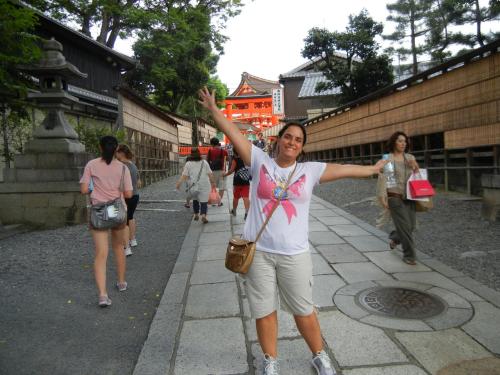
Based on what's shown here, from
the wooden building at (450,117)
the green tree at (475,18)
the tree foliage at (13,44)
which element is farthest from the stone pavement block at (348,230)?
the green tree at (475,18)

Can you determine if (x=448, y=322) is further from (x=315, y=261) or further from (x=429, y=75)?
(x=429, y=75)

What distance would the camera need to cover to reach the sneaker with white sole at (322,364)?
2.56 m

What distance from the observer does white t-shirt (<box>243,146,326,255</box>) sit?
2.54 metres

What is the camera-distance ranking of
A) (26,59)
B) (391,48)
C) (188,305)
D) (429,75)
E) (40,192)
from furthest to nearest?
(391,48) < (429,75) < (40,192) < (26,59) < (188,305)

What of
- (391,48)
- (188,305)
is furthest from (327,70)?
(188,305)

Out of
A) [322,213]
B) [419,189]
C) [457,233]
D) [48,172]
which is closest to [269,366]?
[419,189]

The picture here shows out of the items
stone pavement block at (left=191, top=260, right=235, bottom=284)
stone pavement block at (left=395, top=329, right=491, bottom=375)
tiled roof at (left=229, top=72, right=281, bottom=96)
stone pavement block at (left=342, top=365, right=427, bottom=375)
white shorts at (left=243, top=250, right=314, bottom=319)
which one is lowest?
stone pavement block at (left=342, top=365, right=427, bottom=375)

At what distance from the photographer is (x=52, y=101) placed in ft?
28.4

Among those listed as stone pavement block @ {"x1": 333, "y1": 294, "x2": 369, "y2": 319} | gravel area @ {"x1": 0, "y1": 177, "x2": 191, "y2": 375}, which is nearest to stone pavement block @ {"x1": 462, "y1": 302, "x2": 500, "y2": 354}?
stone pavement block @ {"x1": 333, "y1": 294, "x2": 369, "y2": 319}

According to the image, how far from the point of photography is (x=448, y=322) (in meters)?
3.30

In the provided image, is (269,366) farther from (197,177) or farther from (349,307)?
(197,177)

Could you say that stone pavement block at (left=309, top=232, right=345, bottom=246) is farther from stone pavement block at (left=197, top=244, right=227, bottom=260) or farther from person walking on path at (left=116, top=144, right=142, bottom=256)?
person walking on path at (left=116, top=144, right=142, bottom=256)

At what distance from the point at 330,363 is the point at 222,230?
492cm

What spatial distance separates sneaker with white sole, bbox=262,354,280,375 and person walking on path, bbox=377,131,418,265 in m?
3.02
